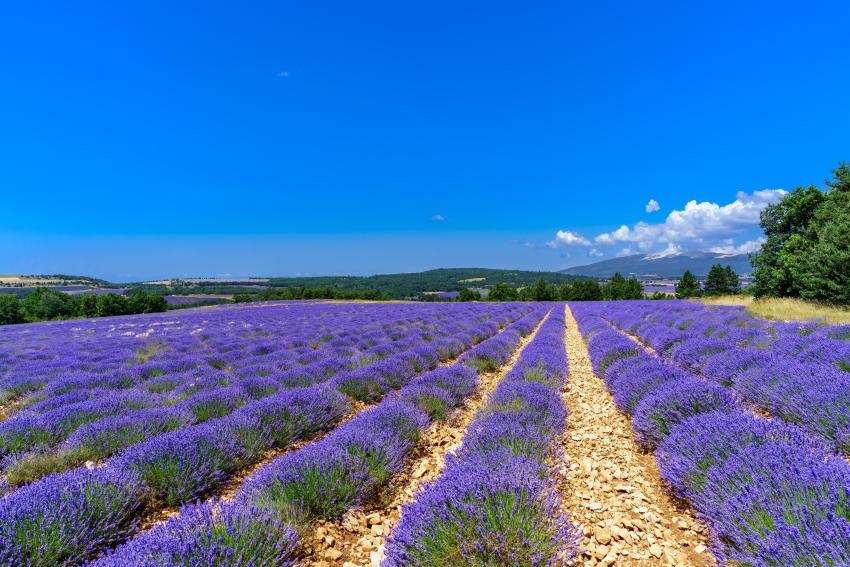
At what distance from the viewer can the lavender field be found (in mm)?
1912

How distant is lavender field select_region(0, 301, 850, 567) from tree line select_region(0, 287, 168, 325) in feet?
171

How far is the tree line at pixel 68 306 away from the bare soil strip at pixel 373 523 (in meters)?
57.7

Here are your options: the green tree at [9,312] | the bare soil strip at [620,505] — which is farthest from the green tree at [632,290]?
the green tree at [9,312]

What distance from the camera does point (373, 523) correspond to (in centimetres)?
272

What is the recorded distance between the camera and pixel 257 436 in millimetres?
3773

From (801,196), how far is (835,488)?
28.6 m

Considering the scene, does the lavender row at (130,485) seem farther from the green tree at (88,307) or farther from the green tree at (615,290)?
the green tree at (88,307)

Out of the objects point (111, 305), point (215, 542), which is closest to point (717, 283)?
point (215, 542)

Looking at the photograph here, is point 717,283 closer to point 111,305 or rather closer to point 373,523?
point 373,523

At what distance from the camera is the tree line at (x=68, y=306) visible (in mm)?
43812

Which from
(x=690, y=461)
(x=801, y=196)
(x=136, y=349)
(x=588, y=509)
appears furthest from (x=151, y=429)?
(x=801, y=196)

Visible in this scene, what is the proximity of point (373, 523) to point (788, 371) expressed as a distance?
15.7 ft

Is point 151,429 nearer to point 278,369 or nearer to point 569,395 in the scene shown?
point 278,369

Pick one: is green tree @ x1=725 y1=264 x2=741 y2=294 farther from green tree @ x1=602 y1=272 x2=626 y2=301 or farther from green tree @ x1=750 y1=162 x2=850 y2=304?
green tree @ x1=750 y1=162 x2=850 y2=304
